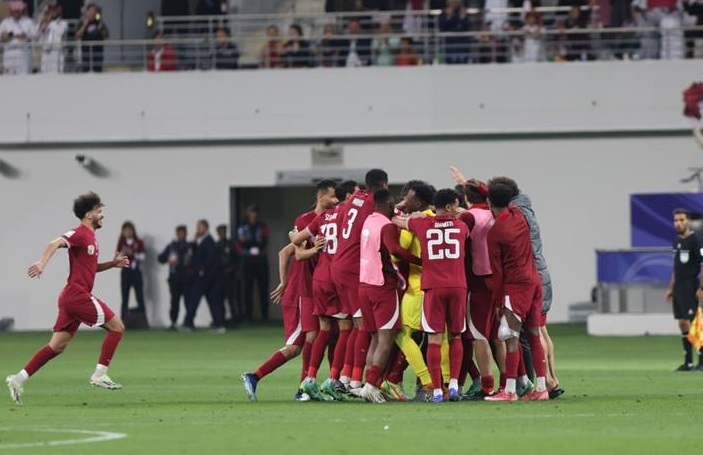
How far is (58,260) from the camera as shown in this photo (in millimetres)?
37938

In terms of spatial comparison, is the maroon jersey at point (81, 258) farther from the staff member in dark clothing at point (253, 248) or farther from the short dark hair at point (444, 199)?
the staff member in dark clothing at point (253, 248)

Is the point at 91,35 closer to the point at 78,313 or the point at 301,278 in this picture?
the point at 78,313

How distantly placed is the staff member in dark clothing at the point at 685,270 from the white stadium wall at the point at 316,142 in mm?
13290

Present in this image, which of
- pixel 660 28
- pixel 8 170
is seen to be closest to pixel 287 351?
pixel 660 28

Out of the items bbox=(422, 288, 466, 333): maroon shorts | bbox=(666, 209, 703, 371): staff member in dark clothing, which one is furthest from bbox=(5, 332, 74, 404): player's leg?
bbox=(666, 209, 703, 371): staff member in dark clothing

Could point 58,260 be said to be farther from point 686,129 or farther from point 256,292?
point 686,129

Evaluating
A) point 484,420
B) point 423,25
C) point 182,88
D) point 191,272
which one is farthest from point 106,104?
point 484,420

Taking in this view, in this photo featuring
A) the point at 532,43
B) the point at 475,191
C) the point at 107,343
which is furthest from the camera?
the point at 532,43

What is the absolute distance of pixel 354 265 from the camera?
17.1 metres

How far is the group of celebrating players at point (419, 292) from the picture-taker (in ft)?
54.9

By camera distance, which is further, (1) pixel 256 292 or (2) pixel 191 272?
(1) pixel 256 292

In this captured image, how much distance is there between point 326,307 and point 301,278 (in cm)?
47

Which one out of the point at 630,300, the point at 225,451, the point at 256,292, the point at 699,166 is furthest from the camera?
the point at 256,292

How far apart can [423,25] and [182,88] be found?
197 inches
